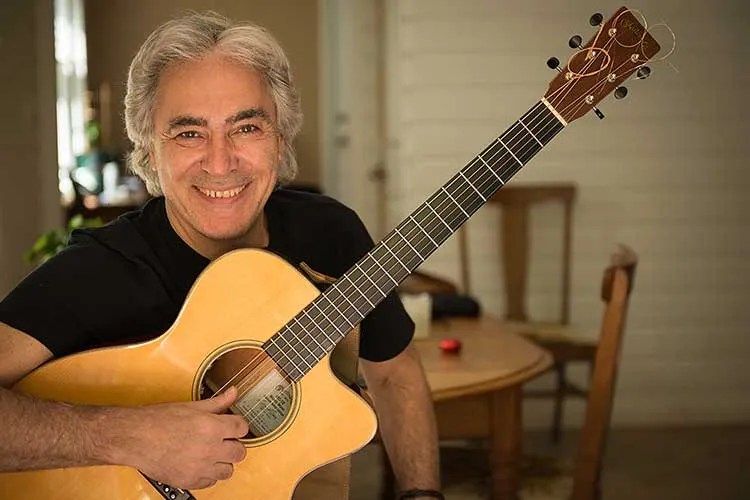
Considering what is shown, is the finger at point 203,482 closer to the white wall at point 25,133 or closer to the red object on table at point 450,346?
the red object on table at point 450,346

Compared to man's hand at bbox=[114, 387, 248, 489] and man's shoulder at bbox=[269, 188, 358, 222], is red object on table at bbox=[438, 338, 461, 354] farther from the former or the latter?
man's hand at bbox=[114, 387, 248, 489]

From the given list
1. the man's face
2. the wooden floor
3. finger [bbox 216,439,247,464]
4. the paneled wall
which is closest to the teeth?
the man's face

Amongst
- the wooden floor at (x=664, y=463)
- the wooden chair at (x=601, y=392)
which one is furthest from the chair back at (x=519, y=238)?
the wooden chair at (x=601, y=392)

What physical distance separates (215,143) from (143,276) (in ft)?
0.69

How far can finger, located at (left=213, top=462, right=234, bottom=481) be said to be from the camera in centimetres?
126

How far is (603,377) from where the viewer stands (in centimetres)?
213

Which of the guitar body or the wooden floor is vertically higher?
the guitar body

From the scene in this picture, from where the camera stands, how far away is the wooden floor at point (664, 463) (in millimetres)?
3396

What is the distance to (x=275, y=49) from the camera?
1408 millimetres

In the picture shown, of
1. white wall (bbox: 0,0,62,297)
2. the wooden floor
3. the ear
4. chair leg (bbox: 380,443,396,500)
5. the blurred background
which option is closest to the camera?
the ear

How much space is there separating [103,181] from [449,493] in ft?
10.5

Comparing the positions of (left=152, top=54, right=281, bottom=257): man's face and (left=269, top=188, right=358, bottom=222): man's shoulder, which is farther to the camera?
(left=269, top=188, right=358, bottom=222): man's shoulder

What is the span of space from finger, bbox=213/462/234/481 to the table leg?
0.93 m

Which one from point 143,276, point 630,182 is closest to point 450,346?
point 143,276
